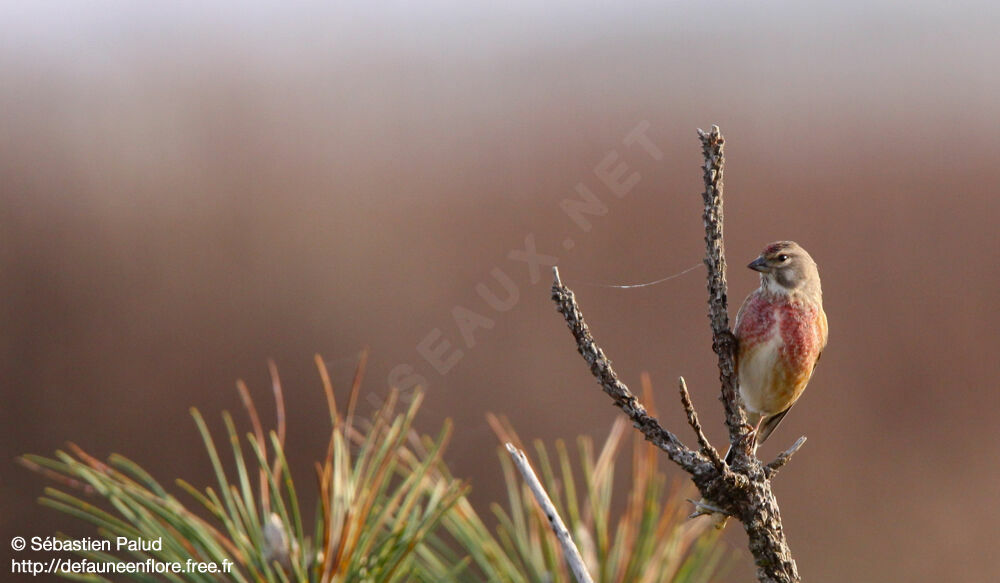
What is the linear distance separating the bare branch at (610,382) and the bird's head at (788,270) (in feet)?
2.39

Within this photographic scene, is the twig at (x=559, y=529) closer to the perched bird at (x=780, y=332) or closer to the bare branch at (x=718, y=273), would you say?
the bare branch at (x=718, y=273)

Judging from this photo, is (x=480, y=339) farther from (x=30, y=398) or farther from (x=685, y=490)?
(x=685, y=490)

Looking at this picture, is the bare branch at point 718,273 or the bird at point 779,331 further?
the bird at point 779,331

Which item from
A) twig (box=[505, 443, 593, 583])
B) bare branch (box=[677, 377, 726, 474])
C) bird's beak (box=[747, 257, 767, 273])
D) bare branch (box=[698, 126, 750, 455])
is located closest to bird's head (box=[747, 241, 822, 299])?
bird's beak (box=[747, 257, 767, 273])

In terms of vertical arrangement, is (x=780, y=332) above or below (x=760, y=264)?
below

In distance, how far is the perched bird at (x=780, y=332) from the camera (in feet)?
6.64

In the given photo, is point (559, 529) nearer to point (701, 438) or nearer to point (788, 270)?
point (701, 438)

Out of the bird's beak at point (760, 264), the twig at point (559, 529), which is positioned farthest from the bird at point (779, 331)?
the twig at point (559, 529)

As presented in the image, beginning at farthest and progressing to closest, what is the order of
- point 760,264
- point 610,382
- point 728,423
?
point 760,264 < point 728,423 < point 610,382

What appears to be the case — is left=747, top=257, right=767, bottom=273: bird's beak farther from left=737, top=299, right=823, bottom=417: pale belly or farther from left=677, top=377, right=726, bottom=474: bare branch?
left=677, top=377, right=726, bottom=474: bare branch

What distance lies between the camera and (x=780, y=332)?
2082mm

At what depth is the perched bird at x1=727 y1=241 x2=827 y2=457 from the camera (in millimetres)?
2025

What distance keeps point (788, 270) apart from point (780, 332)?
6.3 inches

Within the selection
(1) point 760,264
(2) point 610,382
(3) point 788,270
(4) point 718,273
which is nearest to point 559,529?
(2) point 610,382
